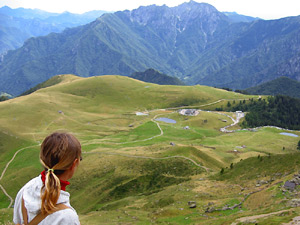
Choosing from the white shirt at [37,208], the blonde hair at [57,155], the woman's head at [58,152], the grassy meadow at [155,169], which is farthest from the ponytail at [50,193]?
the grassy meadow at [155,169]

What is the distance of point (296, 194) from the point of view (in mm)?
33844

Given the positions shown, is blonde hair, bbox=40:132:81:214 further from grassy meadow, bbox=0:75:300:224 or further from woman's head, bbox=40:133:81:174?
grassy meadow, bbox=0:75:300:224

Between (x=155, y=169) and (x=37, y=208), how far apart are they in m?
63.8

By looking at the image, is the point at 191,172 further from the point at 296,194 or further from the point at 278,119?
the point at 278,119

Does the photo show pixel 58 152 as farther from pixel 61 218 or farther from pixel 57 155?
pixel 61 218

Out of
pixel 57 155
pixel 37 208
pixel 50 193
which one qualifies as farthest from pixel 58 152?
pixel 37 208

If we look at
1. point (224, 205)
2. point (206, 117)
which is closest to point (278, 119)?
point (206, 117)

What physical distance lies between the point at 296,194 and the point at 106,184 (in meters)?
43.8

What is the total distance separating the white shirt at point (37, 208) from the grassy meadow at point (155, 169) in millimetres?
7137

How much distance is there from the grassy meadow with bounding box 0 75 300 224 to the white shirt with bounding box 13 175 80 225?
7.14 meters

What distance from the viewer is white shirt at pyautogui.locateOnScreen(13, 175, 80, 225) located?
596cm

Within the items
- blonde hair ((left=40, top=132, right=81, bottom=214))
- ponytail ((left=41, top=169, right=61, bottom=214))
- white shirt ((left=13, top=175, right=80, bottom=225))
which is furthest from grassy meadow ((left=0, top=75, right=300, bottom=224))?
ponytail ((left=41, top=169, right=61, bottom=214))

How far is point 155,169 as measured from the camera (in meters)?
68.6

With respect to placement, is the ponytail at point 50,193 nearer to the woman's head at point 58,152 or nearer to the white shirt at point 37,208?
the white shirt at point 37,208
